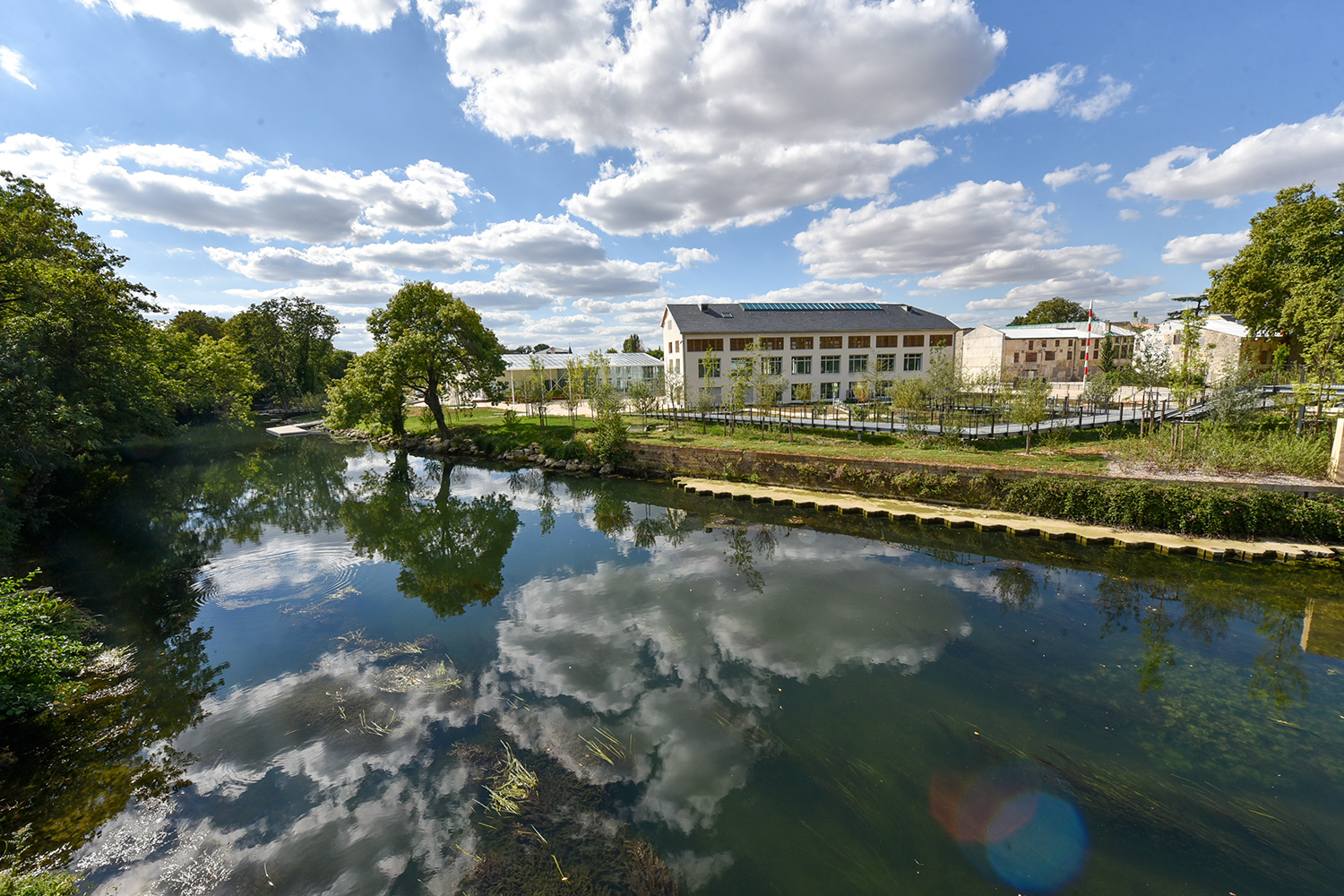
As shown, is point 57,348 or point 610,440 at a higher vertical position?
point 57,348

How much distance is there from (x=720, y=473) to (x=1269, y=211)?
2733 cm

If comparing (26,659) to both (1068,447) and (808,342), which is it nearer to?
(1068,447)

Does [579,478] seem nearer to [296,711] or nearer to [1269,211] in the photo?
[296,711]

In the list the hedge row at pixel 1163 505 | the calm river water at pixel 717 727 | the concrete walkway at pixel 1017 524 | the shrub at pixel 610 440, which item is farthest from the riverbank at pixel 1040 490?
the calm river water at pixel 717 727

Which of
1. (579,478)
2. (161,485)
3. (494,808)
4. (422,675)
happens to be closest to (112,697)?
(422,675)

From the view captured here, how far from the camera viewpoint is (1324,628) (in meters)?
10.4

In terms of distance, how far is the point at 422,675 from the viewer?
9641 mm

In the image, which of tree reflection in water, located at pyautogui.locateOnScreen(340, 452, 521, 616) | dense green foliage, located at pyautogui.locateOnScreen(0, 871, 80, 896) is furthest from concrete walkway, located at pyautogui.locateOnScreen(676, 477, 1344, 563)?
dense green foliage, located at pyautogui.locateOnScreen(0, 871, 80, 896)

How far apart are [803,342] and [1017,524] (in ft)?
104

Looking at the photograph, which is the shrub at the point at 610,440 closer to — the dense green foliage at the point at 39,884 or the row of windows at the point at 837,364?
the row of windows at the point at 837,364

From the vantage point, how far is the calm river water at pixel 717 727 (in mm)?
5949

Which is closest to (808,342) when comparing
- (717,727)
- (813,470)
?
(813,470)

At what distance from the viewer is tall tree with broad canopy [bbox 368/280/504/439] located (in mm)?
Result: 32375

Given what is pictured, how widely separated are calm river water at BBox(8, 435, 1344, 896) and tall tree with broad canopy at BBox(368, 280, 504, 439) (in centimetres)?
1915
